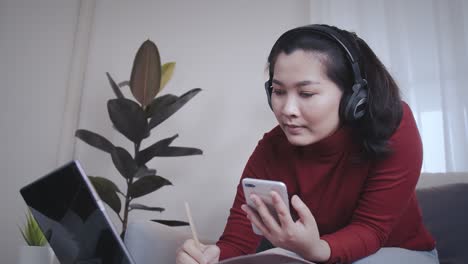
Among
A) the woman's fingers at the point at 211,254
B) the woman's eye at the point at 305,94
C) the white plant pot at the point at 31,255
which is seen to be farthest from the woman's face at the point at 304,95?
the white plant pot at the point at 31,255

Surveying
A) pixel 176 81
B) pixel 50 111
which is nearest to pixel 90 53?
pixel 50 111

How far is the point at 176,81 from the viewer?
78.0 inches

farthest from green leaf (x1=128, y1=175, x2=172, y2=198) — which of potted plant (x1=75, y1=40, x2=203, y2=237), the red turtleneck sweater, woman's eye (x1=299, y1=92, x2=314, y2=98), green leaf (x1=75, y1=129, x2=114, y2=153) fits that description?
woman's eye (x1=299, y1=92, x2=314, y2=98)

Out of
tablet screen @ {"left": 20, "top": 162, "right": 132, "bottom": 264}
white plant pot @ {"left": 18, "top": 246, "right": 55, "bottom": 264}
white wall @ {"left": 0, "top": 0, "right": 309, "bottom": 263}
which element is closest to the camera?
tablet screen @ {"left": 20, "top": 162, "right": 132, "bottom": 264}

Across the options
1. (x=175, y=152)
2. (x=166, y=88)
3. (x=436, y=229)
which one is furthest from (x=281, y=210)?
(x=166, y=88)

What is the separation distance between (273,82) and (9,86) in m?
1.76

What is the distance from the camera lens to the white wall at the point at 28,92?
1.95m

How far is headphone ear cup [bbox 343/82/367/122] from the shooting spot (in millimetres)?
769

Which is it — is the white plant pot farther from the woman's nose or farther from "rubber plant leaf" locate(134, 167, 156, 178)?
the woman's nose

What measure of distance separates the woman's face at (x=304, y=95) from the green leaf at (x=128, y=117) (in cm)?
86

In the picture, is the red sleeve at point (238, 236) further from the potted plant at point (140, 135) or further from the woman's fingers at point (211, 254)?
the potted plant at point (140, 135)

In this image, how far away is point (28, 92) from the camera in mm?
2035

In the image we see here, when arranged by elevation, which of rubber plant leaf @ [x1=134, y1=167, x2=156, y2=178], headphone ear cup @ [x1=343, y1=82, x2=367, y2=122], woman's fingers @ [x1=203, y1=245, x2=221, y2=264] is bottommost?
woman's fingers @ [x1=203, y1=245, x2=221, y2=264]

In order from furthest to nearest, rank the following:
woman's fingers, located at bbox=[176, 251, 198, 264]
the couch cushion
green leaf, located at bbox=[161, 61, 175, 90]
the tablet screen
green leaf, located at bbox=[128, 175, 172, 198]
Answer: green leaf, located at bbox=[161, 61, 175, 90] → green leaf, located at bbox=[128, 175, 172, 198] → the couch cushion → woman's fingers, located at bbox=[176, 251, 198, 264] → the tablet screen
